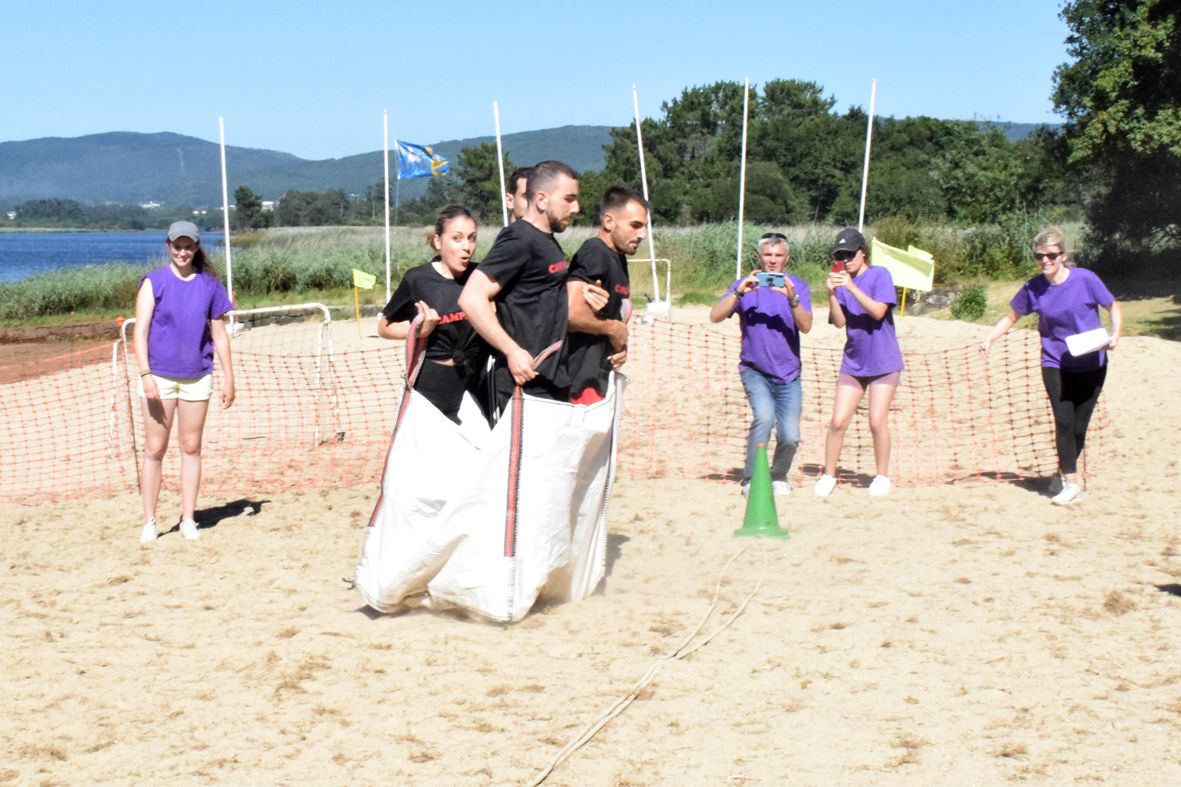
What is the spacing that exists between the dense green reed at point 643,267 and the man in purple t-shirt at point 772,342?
1582 centimetres

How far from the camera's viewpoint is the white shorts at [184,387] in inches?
272

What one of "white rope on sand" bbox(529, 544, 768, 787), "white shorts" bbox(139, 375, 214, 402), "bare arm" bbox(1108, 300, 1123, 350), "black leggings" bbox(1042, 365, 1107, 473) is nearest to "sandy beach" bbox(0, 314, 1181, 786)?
"white rope on sand" bbox(529, 544, 768, 787)

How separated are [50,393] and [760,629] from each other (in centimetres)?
1148

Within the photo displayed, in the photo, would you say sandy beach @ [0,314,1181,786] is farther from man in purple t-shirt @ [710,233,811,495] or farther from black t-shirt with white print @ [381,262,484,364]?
black t-shirt with white print @ [381,262,484,364]

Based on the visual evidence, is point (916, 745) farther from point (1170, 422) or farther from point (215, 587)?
point (1170, 422)

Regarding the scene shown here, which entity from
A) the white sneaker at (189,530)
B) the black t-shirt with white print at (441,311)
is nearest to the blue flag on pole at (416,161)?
the white sneaker at (189,530)

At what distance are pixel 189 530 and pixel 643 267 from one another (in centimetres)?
2120

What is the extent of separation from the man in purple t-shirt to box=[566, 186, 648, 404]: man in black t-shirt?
2405 mm

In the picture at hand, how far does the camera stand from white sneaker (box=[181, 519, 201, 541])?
715 centimetres

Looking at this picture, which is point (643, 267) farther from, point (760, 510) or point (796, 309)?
point (760, 510)

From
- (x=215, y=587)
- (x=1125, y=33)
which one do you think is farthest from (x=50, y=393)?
(x=1125, y=33)

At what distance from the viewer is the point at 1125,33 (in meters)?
20.7

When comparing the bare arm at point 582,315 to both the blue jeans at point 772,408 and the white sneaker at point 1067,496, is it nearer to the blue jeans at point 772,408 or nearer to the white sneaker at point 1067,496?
the blue jeans at point 772,408

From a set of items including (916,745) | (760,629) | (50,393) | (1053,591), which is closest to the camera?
(916,745)
